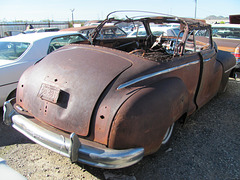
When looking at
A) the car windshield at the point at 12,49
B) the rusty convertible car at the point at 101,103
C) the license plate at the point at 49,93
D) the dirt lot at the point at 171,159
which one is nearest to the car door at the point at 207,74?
the rusty convertible car at the point at 101,103

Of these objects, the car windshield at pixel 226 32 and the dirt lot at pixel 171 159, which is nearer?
the dirt lot at pixel 171 159

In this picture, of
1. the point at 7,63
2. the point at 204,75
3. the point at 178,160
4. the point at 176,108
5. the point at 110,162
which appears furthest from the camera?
the point at 7,63

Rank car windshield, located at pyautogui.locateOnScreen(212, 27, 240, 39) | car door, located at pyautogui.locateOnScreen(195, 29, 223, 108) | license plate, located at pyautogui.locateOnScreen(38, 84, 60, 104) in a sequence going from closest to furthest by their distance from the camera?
license plate, located at pyautogui.locateOnScreen(38, 84, 60, 104) < car door, located at pyautogui.locateOnScreen(195, 29, 223, 108) < car windshield, located at pyautogui.locateOnScreen(212, 27, 240, 39)

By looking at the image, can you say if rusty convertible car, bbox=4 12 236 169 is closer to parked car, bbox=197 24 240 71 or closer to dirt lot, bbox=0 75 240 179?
dirt lot, bbox=0 75 240 179

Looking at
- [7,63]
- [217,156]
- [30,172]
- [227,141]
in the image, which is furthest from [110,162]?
[7,63]

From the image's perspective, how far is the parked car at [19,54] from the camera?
3.72m

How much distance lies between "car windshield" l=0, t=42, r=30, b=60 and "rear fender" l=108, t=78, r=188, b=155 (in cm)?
309

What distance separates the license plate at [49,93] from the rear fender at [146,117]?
79cm

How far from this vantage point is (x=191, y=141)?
3.22 meters

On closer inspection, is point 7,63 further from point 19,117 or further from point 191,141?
point 191,141

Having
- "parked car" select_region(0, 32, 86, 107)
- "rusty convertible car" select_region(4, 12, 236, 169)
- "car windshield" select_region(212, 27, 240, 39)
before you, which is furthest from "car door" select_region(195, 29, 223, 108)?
"car windshield" select_region(212, 27, 240, 39)

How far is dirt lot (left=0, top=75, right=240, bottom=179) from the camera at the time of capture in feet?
8.36

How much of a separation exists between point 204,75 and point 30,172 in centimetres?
291

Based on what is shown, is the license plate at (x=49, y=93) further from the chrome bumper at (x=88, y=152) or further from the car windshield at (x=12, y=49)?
the car windshield at (x=12, y=49)
